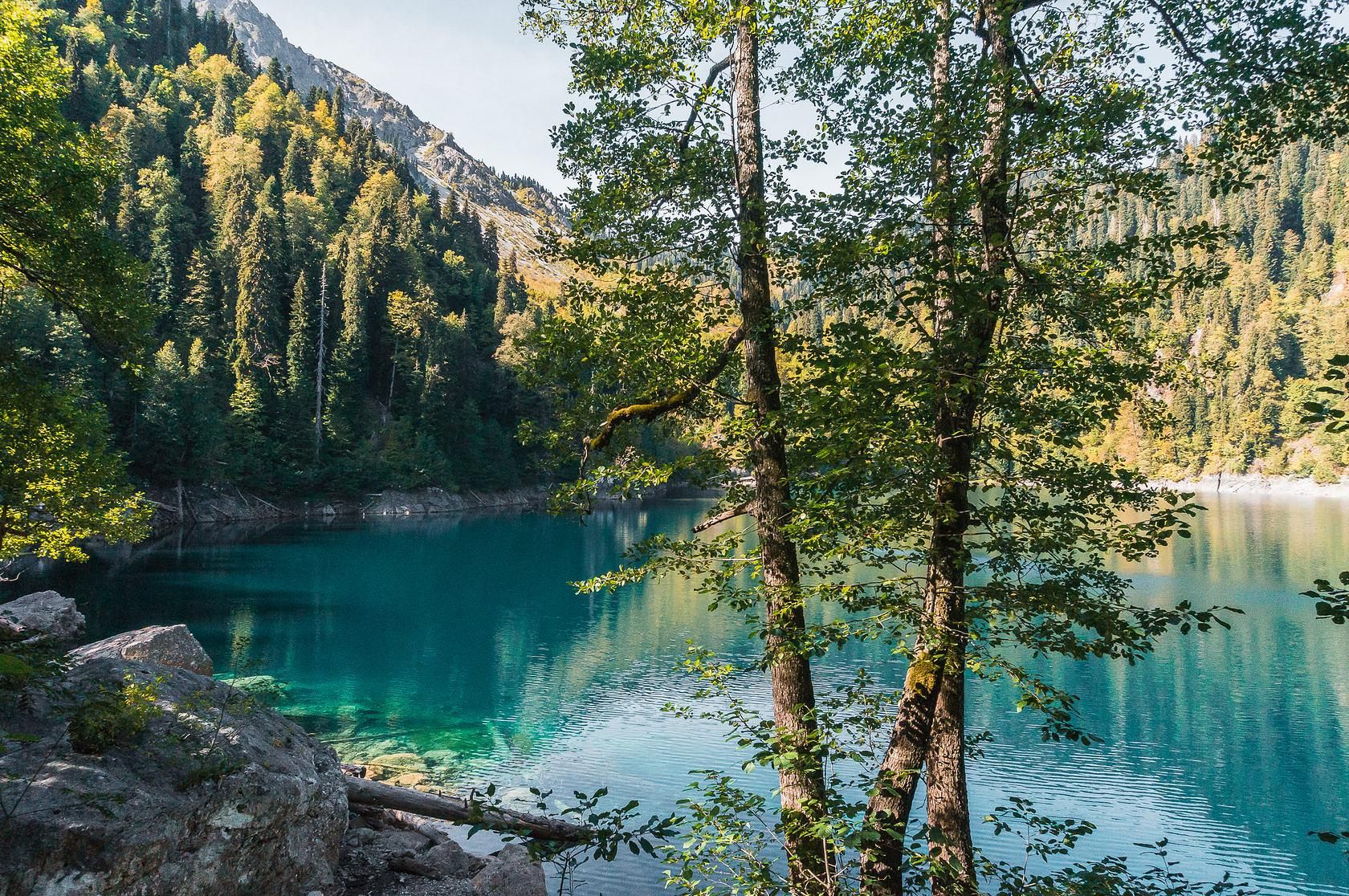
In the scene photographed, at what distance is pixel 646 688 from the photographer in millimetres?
21969

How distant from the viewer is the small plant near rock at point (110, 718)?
21.2 ft

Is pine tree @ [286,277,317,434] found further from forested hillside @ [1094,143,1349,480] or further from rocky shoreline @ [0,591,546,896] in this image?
forested hillside @ [1094,143,1349,480]

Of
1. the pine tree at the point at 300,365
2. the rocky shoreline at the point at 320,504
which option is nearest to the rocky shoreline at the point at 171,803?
the rocky shoreline at the point at 320,504

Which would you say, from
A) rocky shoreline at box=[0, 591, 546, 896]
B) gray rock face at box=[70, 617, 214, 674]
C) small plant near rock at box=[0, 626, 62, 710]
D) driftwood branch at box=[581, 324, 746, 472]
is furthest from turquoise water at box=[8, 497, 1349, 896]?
driftwood branch at box=[581, 324, 746, 472]

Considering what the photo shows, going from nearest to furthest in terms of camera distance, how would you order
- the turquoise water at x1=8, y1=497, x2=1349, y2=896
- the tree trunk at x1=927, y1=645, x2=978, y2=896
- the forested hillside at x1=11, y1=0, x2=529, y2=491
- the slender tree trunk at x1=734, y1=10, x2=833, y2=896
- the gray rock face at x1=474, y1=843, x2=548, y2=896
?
the tree trunk at x1=927, y1=645, x2=978, y2=896 < the slender tree trunk at x1=734, y1=10, x2=833, y2=896 < the gray rock face at x1=474, y1=843, x2=548, y2=896 < the turquoise water at x1=8, y1=497, x2=1349, y2=896 < the forested hillside at x1=11, y1=0, x2=529, y2=491

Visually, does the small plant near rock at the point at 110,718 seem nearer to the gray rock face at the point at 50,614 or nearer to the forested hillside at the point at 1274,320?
the gray rock face at the point at 50,614

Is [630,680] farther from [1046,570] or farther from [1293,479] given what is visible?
[1293,479]

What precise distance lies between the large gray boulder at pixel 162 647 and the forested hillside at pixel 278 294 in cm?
3621

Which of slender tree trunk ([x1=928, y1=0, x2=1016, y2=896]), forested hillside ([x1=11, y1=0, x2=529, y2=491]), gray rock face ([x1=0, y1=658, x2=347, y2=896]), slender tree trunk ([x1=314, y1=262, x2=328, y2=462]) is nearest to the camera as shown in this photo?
slender tree trunk ([x1=928, y1=0, x2=1016, y2=896])

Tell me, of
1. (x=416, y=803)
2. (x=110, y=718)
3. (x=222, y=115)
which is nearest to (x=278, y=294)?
(x=222, y=115)

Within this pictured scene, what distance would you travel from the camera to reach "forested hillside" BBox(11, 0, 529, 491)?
57938 mm

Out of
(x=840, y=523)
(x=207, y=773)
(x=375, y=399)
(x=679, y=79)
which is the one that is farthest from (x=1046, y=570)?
(x=375, y=399)

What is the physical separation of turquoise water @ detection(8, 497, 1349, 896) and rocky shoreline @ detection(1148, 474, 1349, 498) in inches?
2928

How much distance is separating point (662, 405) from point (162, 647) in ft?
41.1
